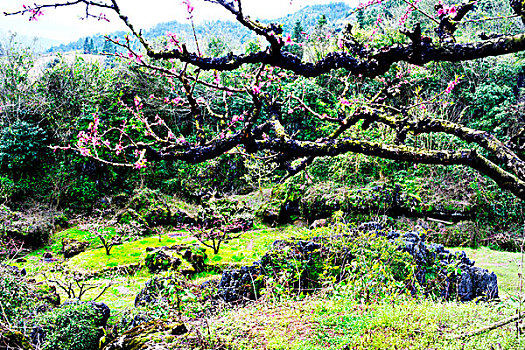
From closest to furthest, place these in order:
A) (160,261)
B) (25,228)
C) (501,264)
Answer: (501,264) < (160,261) < (25,228)

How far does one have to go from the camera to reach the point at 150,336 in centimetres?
282

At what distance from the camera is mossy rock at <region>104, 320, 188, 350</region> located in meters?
2.73

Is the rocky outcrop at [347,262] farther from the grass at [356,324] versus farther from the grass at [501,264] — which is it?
the grass at [356,324]

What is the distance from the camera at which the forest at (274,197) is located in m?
2.47

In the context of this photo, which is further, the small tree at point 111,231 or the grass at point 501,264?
the small tree at point 111,231

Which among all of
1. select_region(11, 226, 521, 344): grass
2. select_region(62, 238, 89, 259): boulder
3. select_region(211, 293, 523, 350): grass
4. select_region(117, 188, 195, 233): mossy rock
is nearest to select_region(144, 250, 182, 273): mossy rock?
select_region(62, 238, 89, 259): boulder

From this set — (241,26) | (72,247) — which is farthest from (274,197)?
(241,26)

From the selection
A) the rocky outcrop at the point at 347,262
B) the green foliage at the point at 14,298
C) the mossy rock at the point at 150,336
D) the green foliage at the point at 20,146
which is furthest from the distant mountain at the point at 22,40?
the mossy rock at the point at 150,336

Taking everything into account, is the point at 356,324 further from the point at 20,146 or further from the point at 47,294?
the point at 20,146

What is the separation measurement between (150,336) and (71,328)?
5.00 feet

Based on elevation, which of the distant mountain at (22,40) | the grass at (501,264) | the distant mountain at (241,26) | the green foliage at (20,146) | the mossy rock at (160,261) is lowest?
the mossy rock at (160,261)

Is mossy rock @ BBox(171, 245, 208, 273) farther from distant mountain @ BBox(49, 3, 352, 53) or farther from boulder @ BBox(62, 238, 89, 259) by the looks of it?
distant mountain @ BBox(49, 3, 352, 53)

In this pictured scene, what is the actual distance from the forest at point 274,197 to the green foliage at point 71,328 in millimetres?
21

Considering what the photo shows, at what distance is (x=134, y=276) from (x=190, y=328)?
4414 millimetres
